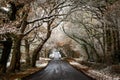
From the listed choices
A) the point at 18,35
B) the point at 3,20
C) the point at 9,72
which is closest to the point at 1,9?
the point at 3,20

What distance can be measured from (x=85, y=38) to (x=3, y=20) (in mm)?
24651

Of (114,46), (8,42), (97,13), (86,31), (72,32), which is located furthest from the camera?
(72,32)

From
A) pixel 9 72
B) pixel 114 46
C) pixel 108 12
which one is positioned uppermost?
pixel 108 12

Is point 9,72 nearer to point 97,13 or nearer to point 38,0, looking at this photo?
point 38,0

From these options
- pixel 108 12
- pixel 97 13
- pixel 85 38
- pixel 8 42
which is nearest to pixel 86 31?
pixel 85 38

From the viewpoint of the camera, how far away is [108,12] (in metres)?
26.6

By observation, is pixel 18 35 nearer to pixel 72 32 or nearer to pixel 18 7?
pixel 18 7

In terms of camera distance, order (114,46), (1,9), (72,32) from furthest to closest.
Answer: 1. (72,32)
2. (114,46)
3. (1,9)

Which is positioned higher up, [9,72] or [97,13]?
[97,13]

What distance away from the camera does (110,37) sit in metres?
36.0

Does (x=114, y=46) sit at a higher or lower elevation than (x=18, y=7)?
lower

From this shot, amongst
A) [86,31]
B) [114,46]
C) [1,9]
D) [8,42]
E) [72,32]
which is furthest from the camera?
[72,32]

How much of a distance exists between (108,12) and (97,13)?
407 cm

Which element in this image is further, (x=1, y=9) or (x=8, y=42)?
(x=8, y=42)
